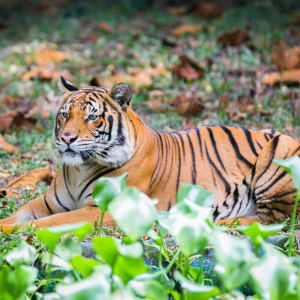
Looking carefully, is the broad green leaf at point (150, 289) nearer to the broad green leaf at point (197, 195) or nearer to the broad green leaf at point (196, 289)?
the broad green leaf at point (196, 289)

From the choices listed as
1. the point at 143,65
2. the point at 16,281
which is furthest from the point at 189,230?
the point at 143,65

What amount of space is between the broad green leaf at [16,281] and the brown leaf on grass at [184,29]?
744 centimetres

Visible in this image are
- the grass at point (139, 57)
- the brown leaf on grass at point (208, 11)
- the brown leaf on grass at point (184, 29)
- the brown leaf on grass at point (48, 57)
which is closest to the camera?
the grass at point (139, 57)

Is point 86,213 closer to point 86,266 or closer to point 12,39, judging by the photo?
point 86,266

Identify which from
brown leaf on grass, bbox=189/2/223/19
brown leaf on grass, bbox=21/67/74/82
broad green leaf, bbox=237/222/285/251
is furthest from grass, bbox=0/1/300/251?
broad green leaf, bbox=237/222/285/251

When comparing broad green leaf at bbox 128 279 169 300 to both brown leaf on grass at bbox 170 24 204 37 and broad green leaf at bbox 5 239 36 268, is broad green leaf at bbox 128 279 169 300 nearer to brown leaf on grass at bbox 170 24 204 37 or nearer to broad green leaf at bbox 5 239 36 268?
broad green leaf at bbox 5 239 36 268

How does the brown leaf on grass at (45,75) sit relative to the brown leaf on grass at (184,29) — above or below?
below

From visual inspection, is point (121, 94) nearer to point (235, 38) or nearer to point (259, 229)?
point (259, 229)

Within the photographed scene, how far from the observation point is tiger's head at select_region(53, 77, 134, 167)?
3.33 m

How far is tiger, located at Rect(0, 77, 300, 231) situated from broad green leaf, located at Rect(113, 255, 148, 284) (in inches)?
50.9

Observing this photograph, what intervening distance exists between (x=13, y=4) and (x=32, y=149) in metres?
7.67

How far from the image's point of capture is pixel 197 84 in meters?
6.75

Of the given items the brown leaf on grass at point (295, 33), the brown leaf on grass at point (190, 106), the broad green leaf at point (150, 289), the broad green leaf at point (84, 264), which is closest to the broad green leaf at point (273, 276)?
the broad green leaf at point (150, 289)

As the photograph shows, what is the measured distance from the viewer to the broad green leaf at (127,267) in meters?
2.05
